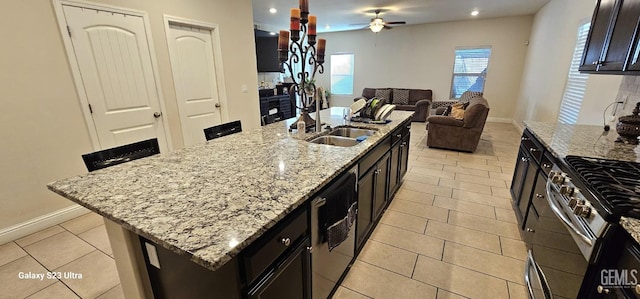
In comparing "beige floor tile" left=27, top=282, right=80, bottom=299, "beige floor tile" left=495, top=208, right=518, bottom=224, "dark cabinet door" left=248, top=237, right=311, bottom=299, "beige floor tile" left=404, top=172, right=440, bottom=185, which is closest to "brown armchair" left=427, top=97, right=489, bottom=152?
"beige floor tile" left=404, top=172, right=440, bottom=185

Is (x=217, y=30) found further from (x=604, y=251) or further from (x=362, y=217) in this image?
(x=604, y=251)

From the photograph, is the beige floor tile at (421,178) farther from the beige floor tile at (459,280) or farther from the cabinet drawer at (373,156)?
the beige floor tile at (459,280)

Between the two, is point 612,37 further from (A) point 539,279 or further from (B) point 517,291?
(B) point 517,291

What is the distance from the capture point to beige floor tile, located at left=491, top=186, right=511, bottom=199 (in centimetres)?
302

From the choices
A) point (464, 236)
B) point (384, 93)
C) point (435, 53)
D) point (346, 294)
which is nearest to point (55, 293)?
point (346, 294)

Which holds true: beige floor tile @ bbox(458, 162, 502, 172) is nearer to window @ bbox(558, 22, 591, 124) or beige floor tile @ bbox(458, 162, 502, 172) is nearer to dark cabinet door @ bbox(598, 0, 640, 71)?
window @ bbox(558, 22, 591, 124)

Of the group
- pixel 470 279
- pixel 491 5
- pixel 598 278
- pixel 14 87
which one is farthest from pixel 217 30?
pixel 491 5

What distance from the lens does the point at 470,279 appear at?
5.98 feet

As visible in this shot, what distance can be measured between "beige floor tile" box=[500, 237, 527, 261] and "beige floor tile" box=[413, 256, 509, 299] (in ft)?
1.19

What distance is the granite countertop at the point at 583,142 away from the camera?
64.7 inches

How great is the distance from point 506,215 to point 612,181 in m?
1.61

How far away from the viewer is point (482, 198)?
296 centimetres

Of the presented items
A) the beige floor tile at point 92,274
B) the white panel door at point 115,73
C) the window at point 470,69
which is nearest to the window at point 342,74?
the window at point 470,69

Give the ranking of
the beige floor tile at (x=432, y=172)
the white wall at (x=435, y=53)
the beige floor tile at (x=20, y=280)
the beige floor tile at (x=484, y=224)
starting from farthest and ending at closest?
the white wall at (x=435, y=53)
the beige floor tile at (x=432, y=172)
the beige floor tile at (x=484, y=224)
the beige floor tile at (x=20, y=280)
